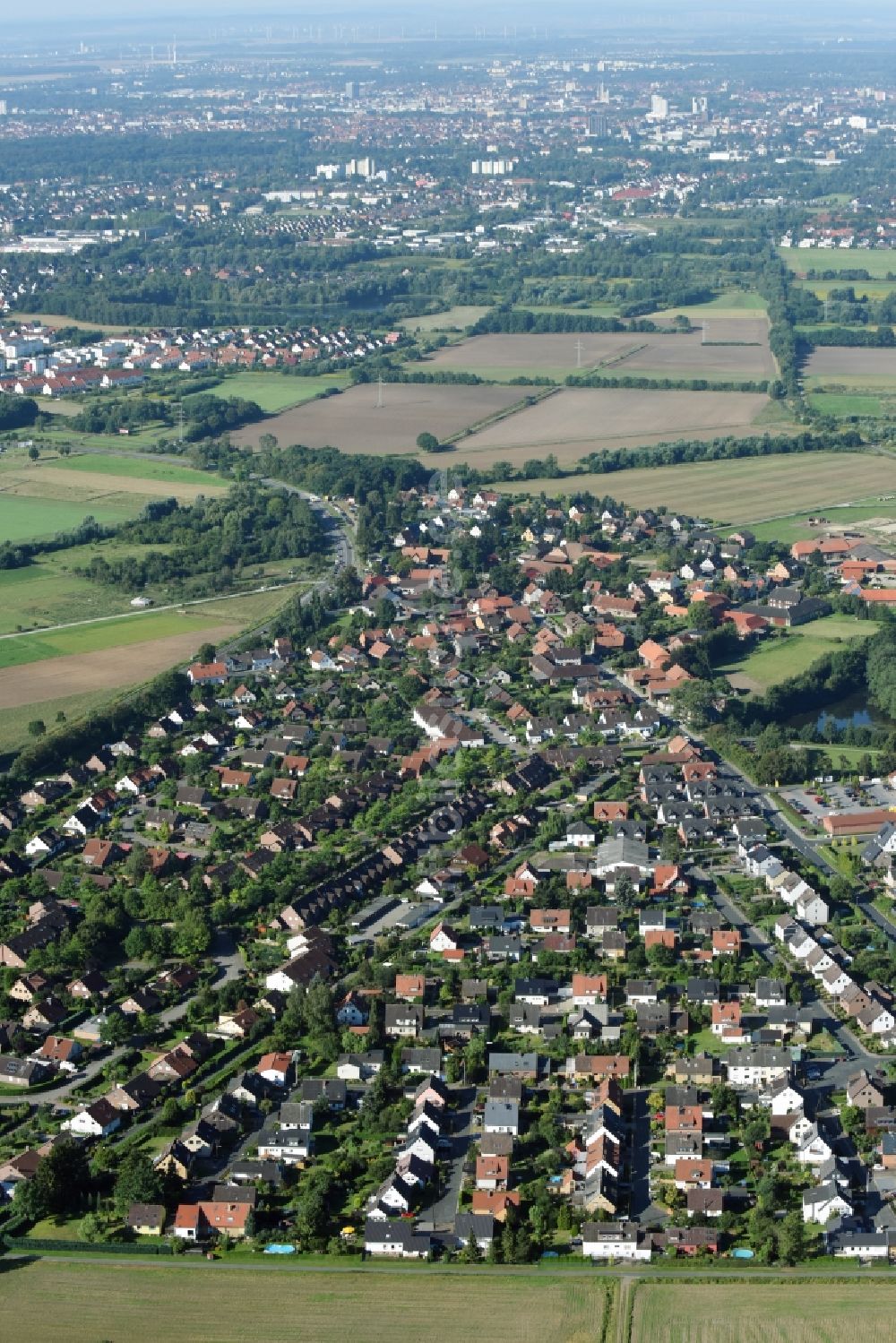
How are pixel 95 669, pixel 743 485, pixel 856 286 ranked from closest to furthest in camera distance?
pixel 95 669
pixel 743 485
pixel 856 286

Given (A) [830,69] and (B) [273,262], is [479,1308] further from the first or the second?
(A) [830,69]

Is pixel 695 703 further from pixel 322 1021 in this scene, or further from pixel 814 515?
pixel 814 515

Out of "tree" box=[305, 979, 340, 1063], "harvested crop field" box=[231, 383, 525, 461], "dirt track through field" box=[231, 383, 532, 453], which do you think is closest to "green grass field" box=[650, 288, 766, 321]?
"dirt track through field" box=[231, 383, 532, 453]

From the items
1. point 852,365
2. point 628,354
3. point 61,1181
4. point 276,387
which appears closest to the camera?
point 61,1181

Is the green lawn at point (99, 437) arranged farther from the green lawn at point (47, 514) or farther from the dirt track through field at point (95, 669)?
the dirt track through field at point (95, 669)

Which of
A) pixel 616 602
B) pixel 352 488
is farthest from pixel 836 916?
pixel 352 488

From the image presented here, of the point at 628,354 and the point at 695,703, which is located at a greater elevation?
the point at 628,354

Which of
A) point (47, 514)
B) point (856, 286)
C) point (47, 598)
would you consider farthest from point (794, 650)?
point (856, 286)
